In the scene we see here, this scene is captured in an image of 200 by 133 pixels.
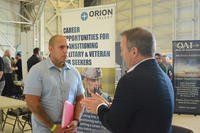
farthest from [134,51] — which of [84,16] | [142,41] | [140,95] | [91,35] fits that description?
[84,16]

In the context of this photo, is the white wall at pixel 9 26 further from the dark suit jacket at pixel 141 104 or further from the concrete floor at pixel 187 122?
the dark suit jacket at pixel 141 104

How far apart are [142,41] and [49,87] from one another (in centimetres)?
106

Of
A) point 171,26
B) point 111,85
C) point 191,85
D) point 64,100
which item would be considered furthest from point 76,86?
point 171,26

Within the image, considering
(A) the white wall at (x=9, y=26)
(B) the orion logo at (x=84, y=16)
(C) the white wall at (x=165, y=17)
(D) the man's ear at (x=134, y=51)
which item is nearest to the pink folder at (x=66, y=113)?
(D) the man's ear at (x=134, y=51)

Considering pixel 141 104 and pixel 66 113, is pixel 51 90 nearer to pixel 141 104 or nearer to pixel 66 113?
pixel 66 113

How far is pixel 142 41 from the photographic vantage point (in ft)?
5.61

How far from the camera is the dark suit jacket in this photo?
5.35 ft

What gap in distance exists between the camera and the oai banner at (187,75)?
7.08 meters

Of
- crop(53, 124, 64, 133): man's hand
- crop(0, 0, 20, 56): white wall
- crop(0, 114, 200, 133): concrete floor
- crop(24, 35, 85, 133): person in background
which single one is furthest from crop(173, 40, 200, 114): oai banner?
crop(0, 0, 20, 56): white wall

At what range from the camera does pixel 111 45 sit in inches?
132

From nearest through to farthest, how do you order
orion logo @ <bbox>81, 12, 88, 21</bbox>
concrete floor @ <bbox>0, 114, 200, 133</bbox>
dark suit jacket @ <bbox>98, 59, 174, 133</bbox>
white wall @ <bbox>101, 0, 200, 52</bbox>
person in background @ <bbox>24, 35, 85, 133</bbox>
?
dark suit jacket @ <bbox>98, 59, 174, 133</bbox> → person in background @ <bbox>24, 35, 85, 133</bbox> → orion logo @ <bbox>81, 12, 88, 21</bbox> → concrete floor @ <bbox>0, 114, 200, 133</bbox> → white wall @ <bbox>101, 0, 200, 52</bbox>

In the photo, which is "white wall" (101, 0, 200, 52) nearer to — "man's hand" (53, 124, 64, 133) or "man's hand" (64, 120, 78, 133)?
"man's hand" (64, 120, 78, 133)

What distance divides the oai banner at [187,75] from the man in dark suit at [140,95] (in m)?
5.58

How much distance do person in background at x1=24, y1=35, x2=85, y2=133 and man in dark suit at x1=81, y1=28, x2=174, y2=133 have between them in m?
0.85
